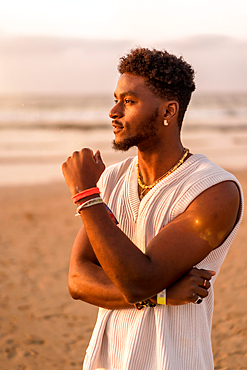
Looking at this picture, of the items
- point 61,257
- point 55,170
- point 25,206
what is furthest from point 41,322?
point 55,170

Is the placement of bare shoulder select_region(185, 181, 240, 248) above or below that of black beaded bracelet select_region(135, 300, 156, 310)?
above

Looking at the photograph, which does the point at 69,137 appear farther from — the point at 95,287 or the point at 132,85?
the point at 95,287

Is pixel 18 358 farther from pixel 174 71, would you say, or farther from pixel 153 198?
pixel 174 71

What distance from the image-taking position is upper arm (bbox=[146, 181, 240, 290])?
196cm

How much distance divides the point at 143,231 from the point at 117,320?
515mm

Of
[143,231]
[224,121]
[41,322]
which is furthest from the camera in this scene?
[224,121]

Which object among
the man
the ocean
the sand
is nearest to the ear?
the man

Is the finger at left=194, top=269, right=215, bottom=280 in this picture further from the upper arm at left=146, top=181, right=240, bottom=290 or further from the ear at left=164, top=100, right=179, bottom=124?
the ear at left=164, top=100, right=179, bottom=124

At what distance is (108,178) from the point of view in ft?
8.66

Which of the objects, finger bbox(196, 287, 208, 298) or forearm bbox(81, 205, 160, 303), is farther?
finger bbox(196, 287, 208, 298)

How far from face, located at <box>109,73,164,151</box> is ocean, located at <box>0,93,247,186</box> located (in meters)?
10.3

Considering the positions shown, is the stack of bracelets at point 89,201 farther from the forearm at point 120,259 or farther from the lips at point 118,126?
the lips at point 118,126

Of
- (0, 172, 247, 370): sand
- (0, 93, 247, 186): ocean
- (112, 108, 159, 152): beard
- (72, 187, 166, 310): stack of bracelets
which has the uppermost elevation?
(0, 93, 247, 186): ocean

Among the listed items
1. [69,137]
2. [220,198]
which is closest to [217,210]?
[220,198]
